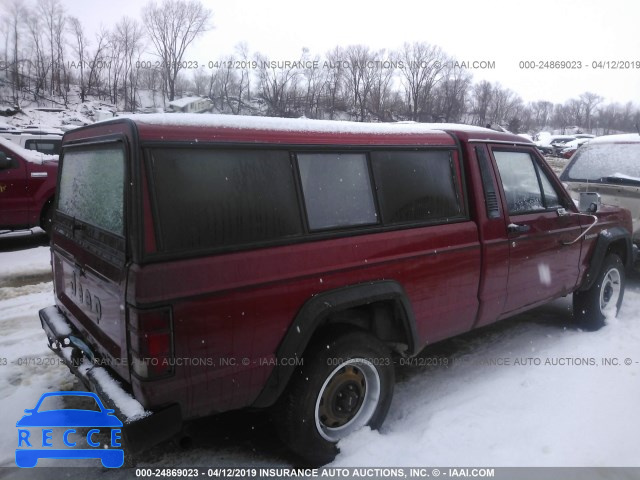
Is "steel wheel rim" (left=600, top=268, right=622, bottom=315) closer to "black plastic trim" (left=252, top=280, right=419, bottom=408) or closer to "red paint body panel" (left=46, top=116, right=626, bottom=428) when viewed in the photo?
"red paint body panel" (left=46, top=116, right=626, bottom=428)

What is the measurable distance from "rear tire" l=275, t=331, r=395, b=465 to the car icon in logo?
3.40 feet

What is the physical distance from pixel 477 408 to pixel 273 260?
2.01 metres

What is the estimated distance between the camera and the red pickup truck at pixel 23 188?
26.1 feet

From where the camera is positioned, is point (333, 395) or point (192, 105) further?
point (192, 105)

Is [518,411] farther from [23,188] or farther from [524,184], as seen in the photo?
[23,188]

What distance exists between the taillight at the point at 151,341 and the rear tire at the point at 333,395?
0.82m

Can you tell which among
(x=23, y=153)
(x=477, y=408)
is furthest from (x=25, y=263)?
(x=477, y=408)

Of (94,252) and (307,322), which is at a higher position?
(94,252)

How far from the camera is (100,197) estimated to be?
273 cm

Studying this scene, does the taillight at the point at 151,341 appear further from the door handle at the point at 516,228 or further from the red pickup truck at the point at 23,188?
the red pickup truck at the point at 23,188

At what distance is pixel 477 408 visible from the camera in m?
3.37

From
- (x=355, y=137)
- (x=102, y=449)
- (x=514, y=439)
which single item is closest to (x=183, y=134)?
(x=355, y=137)

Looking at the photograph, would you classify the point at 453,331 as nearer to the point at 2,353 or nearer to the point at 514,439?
the point at 514,439

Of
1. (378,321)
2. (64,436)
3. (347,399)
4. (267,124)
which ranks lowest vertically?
(64,436)
